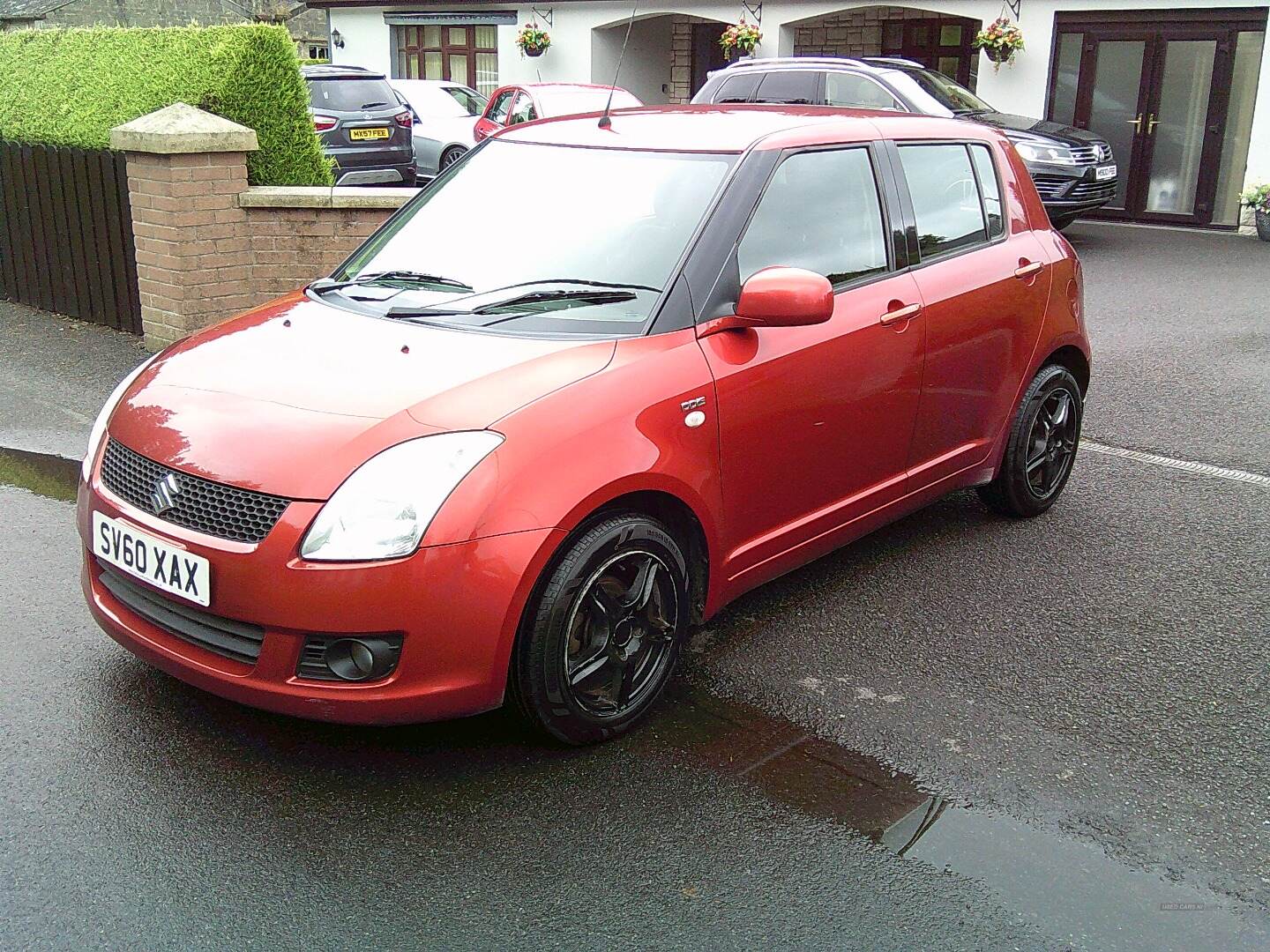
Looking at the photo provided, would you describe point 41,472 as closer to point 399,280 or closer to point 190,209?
point 190,209

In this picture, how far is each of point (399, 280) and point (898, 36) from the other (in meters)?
20.5

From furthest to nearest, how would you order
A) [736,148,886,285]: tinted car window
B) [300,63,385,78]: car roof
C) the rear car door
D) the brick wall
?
1. [300,63,385,78]: car roof
2. the brick wall
3. the rear car door
4. [736,148,886,285]: tinted car window

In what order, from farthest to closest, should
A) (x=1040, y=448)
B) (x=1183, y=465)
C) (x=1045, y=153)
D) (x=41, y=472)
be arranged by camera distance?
(x=1045, y=153) → (x=1183, y=465) → (x=41, y=472) → (x=1040, y=448)

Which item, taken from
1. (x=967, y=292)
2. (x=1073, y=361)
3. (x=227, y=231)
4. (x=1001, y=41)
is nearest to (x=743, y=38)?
(x=1001, y=41)

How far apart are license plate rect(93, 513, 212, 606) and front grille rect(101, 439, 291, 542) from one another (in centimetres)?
7

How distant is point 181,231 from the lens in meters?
7.90

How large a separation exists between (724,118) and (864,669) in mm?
2017

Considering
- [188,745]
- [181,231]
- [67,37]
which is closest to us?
[188,745]

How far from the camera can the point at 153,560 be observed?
338 centimetres

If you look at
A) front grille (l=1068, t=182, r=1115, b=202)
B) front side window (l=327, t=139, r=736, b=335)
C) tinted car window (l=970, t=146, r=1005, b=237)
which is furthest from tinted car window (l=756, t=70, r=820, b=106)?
front side window (l=327, t=139, r=736, b=335)

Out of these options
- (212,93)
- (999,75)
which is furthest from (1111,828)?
(999,75)

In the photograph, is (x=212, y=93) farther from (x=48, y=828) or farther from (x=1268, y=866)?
(x=1268, y=866)

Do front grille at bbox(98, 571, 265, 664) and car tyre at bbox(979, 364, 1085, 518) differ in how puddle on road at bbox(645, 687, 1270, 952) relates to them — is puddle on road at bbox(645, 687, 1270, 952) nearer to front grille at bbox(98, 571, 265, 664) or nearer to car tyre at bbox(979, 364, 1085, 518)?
front grille at bbox(98, 571, 265, 664)

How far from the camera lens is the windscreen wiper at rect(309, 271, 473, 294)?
420cm
